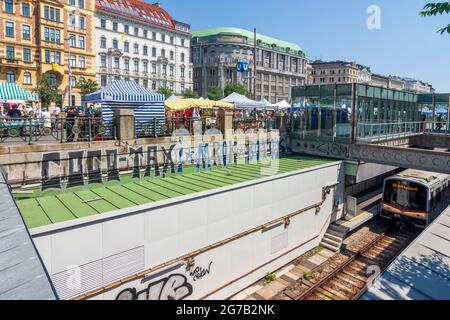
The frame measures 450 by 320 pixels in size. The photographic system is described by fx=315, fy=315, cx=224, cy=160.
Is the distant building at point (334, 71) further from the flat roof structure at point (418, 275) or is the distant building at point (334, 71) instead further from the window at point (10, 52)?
the flat roof structure at point (418, 275)

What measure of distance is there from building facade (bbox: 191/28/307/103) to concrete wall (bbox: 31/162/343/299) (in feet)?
259

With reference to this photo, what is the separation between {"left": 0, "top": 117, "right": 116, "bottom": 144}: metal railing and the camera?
12.8 m

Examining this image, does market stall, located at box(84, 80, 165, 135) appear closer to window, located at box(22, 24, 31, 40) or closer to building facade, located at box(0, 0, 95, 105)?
building facade, located at box(0, 0, 95, 105)

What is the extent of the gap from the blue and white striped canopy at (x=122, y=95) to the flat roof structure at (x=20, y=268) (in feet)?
38.9

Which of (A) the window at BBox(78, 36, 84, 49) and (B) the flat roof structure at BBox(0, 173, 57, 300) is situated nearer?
(B) the flat roof structure at BBox(0, 173, 57, 300)

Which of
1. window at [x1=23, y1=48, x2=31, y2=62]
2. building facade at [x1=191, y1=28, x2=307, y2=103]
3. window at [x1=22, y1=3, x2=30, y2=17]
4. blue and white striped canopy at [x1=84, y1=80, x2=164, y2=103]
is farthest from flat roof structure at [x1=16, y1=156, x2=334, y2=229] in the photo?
building facade at [x1=191, y1=28, x2=307, y2=103]

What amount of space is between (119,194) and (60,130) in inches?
164

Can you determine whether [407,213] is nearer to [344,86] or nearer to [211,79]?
[344,86]

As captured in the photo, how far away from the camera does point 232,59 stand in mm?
97812

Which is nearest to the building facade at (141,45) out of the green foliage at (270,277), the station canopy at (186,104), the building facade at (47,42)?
the building facade at (47,42)

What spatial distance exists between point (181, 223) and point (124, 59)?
6010cm

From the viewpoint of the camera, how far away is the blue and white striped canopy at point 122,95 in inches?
595

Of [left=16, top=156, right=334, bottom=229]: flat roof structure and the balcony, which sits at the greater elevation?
the balcony
